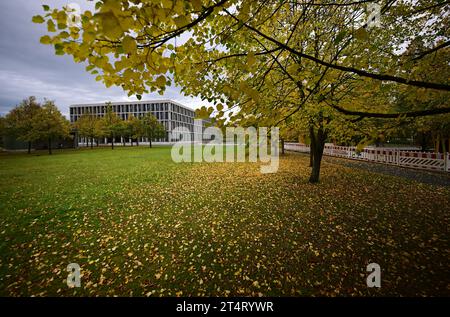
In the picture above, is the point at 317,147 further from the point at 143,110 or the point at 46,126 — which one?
the point at 143,110

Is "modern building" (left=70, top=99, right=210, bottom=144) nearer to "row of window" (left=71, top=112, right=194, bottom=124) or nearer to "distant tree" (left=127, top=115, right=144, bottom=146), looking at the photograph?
"row of window" (left=71, top=112, right=194, bottom=124)

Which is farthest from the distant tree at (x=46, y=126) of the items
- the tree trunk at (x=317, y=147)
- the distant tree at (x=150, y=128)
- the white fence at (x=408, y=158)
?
the white fence at (x=408, y=158)

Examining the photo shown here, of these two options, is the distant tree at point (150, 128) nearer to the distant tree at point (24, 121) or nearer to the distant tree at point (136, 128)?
the distant tree at point (136, 128)

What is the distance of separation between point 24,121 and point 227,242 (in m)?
46.9

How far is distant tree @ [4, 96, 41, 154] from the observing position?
3114 centimetres

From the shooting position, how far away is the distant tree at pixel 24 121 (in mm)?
31144

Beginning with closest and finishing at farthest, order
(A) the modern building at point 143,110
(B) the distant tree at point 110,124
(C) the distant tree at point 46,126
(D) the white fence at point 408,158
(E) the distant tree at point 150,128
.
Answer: (D) the white fence at point 408,158, (C) the distant tree at point 46,126, (B) the distant tree at point 110,124, (E) the distant tree at point 150,128, (A) the modern building at point 143,110

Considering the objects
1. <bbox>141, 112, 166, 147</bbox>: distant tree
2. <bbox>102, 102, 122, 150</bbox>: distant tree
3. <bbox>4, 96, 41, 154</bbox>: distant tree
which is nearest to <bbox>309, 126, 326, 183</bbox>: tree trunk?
<bbox>4, 96, 41, 154</bbox>: distant tree

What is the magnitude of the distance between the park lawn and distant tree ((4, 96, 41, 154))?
3261cm

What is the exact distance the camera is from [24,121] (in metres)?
32.9

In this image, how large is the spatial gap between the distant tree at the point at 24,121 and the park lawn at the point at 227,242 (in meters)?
32.6

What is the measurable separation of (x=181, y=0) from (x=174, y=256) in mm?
4844

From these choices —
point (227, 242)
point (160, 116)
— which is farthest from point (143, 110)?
point (227, 242)

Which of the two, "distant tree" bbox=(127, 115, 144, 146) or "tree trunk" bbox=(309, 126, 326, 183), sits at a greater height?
"distant tree" bbox=(127, 115, 144, 146)
